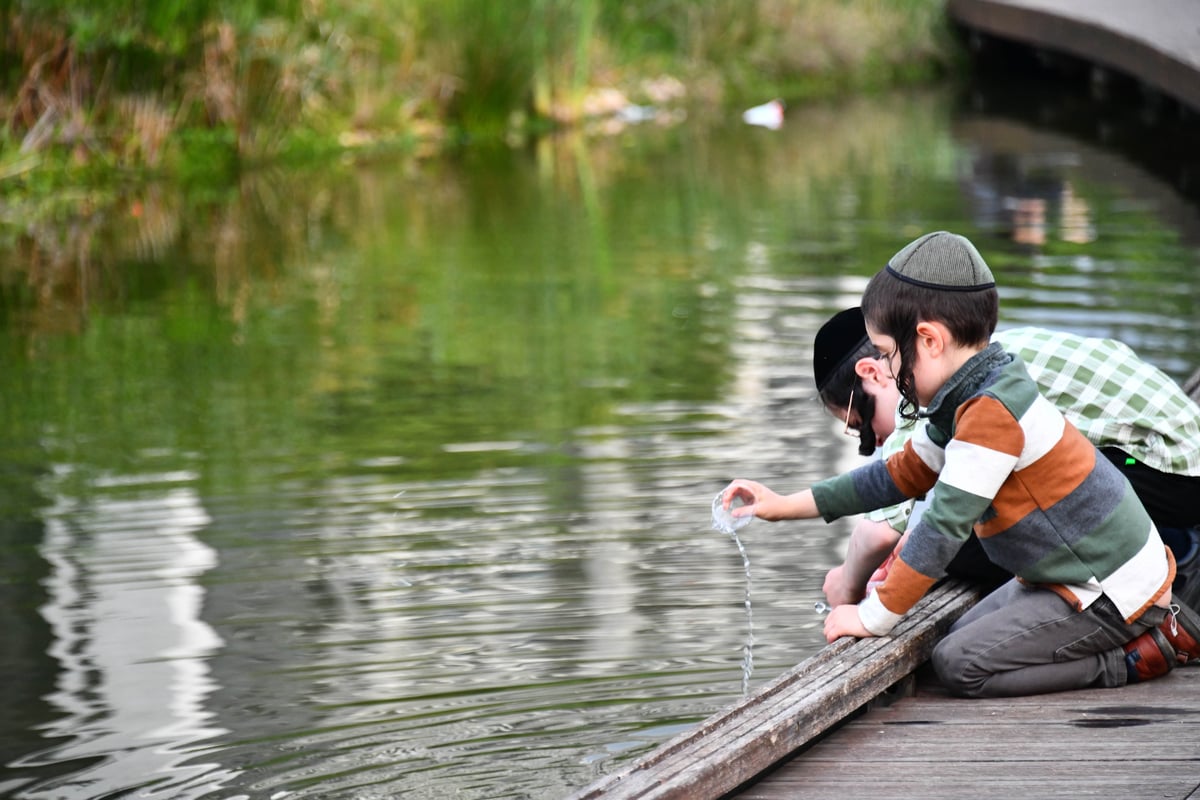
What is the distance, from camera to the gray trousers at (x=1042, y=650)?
124 inches

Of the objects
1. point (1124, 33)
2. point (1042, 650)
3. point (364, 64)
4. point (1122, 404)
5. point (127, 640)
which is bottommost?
point (127, 640)

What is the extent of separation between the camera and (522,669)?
382 cm

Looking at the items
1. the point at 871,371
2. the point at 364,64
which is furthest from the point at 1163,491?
the point at 364,64

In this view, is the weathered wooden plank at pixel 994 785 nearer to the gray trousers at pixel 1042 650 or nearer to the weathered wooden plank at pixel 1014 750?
the weathered wooden plank at pixel 1014 750

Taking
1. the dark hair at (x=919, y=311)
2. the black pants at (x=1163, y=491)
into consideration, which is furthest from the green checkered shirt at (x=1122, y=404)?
the dark hair at (x=919, y=311)

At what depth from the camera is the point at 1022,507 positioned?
3.11m

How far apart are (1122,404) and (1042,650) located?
55 cm

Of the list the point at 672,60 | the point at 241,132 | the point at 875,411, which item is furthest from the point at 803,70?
the point at 875,411

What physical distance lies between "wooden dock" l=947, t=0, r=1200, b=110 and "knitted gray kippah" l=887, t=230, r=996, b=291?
8.11m

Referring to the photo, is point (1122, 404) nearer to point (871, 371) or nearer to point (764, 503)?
point (871, 371)

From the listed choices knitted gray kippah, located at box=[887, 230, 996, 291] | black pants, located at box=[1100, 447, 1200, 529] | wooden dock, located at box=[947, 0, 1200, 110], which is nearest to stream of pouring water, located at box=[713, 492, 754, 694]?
knitted gray kippah, located at box=[887, 230, 996, 291]

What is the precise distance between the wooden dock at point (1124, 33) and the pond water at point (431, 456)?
85 centimetres

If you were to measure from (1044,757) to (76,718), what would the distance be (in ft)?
6.52

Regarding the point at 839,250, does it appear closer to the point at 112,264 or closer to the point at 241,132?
the point at 112,264
